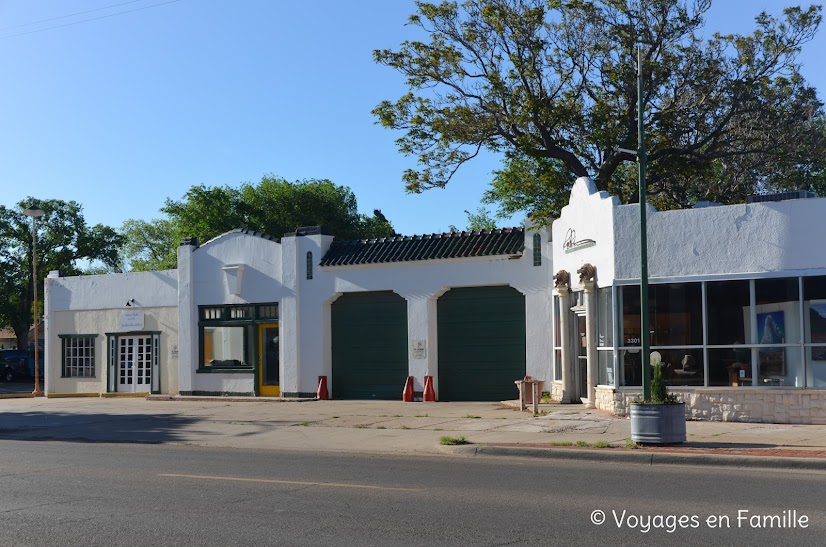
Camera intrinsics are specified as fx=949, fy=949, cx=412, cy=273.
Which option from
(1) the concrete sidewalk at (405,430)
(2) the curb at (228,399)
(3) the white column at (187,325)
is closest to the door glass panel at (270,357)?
(2) the curb at (228,399)

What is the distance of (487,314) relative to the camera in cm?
Answer: 2523

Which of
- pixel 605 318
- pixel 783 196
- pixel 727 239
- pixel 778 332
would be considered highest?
pixel 783 196

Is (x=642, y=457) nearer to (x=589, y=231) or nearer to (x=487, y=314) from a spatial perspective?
(x=589, y=231)

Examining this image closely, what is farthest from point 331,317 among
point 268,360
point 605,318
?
point 605,318

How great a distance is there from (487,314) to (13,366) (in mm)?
34519

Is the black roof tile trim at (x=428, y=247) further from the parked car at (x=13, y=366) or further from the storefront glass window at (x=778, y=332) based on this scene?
the parked car at (x=13, y=366)

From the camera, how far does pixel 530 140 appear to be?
2761cm

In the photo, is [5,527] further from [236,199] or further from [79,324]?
[236,199]

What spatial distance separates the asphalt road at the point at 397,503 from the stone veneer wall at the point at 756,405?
5749 millimetres

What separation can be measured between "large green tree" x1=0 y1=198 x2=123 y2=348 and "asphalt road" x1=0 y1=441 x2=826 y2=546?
52.0 metres

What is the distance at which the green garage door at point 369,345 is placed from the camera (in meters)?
26.5

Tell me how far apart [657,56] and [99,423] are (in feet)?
61.0

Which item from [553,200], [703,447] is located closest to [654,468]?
[703,447]

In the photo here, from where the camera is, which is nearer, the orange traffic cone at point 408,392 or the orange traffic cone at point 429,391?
the orange traffic cone at point 429,391
